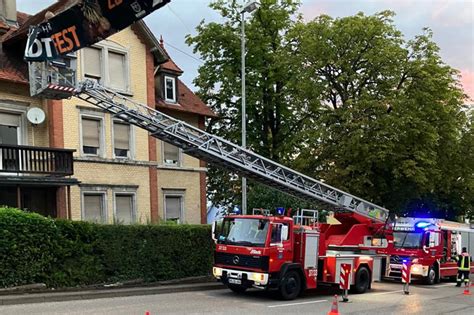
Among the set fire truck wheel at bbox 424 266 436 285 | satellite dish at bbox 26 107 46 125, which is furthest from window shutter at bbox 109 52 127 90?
fire truck wheel at bbox 424 266 436 285

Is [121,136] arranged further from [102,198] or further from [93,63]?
[93,63]

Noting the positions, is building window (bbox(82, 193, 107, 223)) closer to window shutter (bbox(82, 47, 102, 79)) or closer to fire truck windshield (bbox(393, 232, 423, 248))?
window shutter (bbox(82, 47, 102, 79))

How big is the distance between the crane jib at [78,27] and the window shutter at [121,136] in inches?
375

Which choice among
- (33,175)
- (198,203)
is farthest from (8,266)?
(198,203)

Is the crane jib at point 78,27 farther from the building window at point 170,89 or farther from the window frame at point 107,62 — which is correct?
the building window at point 170,89

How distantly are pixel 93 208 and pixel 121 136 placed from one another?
3568 mm

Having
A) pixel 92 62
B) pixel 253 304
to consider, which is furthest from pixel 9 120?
pixel 253 304

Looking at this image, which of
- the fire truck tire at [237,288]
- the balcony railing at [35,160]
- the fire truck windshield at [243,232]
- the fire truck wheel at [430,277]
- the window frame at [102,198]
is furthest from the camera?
the window frame at [102,198]

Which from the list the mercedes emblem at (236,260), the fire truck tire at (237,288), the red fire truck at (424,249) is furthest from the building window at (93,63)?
the red fire truck at (424,249)

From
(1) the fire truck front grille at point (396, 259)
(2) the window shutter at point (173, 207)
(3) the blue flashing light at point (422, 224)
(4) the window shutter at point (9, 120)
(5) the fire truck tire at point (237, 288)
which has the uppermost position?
(4) the window shutter at point (9, 120)

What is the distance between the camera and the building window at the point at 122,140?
2443cm

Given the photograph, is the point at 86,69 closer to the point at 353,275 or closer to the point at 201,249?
the point at 201,249

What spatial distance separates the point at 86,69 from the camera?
912 inches

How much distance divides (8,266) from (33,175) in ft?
20.0
